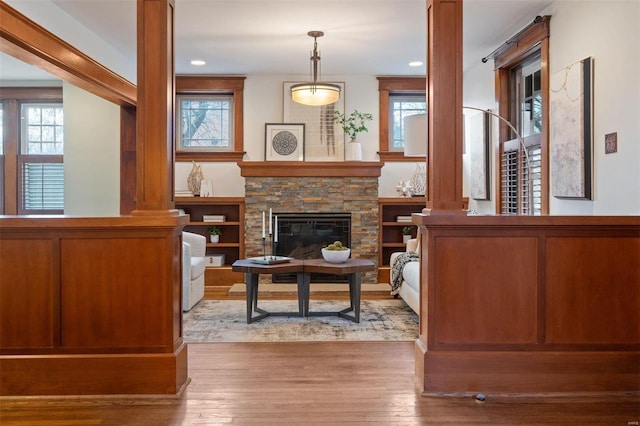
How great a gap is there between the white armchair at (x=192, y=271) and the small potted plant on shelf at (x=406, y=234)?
2.68 metres

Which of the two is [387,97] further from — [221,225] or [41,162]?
[41,162]

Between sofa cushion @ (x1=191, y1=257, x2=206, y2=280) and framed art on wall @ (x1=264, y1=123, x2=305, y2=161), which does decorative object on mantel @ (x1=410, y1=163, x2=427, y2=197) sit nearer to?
framed art on wall @ (x1=264, y1=123, x2=305, y2=161)

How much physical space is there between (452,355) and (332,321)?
1.91 metres

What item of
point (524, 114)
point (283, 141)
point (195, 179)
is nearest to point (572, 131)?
point (524, 114)

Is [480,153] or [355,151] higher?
[355,151]

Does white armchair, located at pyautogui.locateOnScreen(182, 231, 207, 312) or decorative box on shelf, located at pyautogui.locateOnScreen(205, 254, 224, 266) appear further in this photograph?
decorative box on shelf, located at pyautogui.locateOnScreen(205, 254, 224, 266)

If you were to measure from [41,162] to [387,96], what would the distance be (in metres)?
4.97

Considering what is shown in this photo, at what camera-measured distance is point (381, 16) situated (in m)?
4.58

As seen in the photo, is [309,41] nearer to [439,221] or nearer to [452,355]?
[439,221]

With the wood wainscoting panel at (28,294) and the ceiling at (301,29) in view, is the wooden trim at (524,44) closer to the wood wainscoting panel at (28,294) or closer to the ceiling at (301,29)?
the ceiling at (301,29)

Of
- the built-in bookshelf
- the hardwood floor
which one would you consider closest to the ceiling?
the built-in bookshelf

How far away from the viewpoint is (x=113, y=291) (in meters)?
Result: 2.79

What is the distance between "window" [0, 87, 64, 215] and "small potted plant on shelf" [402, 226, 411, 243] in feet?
15.8

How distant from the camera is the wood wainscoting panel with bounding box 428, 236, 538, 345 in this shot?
2.83m
